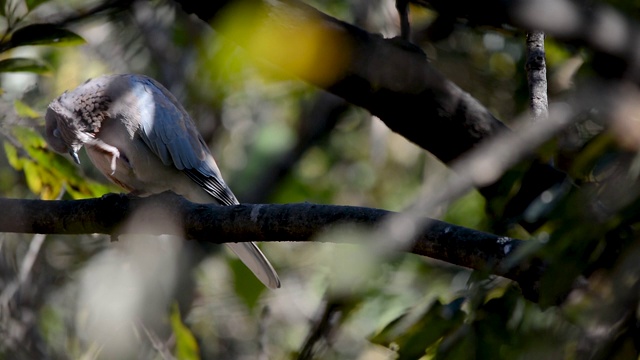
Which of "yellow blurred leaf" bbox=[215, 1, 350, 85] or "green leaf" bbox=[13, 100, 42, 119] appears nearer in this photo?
"yellow blurred leaf" bbox=[215, 1, 350, 85]

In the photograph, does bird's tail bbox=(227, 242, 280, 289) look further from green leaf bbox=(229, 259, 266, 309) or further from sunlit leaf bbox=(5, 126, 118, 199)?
sunlit leaf bbox=(5, 126, 118, 199)

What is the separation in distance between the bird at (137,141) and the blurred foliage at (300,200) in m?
0.13

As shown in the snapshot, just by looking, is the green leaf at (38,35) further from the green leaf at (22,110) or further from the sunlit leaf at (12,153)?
the sunlit leaf at (12,153)

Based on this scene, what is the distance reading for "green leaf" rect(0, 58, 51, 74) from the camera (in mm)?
3430

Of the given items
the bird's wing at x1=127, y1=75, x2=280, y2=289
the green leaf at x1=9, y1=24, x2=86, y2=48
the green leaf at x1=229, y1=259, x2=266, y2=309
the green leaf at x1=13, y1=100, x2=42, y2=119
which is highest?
the green leaf at x1=9, y1=24, x2=86, y2=48

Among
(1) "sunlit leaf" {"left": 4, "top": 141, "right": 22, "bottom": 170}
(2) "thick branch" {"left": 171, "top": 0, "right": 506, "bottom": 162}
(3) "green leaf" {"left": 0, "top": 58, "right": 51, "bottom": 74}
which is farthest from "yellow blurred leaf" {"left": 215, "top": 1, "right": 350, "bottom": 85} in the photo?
(1) "sunlit leaf" {"left": 4, "top": 141, "right": 22, "bottom": 170}

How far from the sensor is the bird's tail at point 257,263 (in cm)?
381

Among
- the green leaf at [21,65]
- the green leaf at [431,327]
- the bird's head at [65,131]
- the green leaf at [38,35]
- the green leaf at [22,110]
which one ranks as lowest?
the bird's head at [65,131]

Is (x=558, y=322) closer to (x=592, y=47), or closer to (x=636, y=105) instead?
(x=636, y=105)

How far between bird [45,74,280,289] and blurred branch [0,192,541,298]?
56 cm

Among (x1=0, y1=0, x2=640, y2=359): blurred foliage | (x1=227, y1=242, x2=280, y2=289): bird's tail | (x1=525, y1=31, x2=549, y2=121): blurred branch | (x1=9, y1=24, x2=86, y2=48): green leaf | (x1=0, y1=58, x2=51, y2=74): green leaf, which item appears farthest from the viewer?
(x1=227, y1=242, x2=280, y2=289): bird's tail

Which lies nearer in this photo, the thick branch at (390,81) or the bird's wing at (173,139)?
the thick branch at (390,81)

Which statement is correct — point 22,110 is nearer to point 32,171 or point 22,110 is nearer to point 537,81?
point 32,171

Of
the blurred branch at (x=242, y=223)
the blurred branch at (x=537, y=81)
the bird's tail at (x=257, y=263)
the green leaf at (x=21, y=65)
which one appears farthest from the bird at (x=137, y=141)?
the blurred branch at (x=537, y=81)
